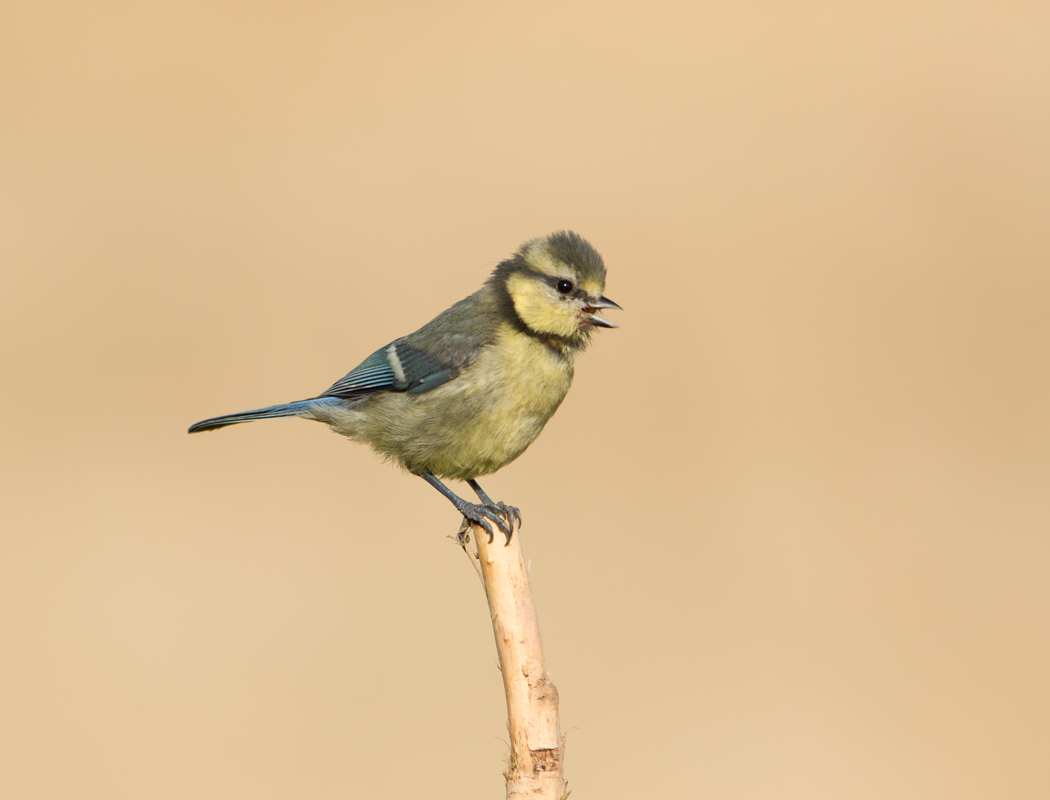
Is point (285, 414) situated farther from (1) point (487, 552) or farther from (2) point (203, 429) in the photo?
(1) point (487, 552)

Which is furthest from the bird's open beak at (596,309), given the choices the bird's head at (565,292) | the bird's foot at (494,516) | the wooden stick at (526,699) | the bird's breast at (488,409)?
the wooden stick at (526,699)

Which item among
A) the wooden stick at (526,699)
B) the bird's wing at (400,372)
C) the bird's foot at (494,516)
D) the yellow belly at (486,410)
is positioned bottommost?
the wooden stick at (526,699)

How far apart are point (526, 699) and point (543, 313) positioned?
158 cm

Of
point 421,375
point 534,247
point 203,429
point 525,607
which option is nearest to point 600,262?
point 534,247

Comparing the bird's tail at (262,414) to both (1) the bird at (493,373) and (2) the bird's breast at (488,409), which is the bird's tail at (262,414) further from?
(2) the bird's breast at (488,409)

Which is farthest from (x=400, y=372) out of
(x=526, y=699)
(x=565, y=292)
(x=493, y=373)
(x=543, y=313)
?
(x=526, y=699)

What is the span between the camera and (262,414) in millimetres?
3809

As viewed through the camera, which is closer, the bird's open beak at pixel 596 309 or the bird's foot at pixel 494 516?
the bird's foot at pixel 494 516

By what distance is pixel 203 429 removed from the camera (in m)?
3.65

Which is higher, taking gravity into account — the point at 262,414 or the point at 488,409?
the point at 262,414

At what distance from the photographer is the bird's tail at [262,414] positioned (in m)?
3.67

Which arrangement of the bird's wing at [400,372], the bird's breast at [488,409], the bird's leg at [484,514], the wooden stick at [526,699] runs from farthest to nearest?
the bird's wing at [400,372], the bird's breast at [488,409], the bird's leg at [484,514], the wooden stick at [526,699]

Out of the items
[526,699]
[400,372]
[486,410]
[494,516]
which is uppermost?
[400,372]

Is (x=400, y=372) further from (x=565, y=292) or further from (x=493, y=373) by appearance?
(x=565, y=292)
